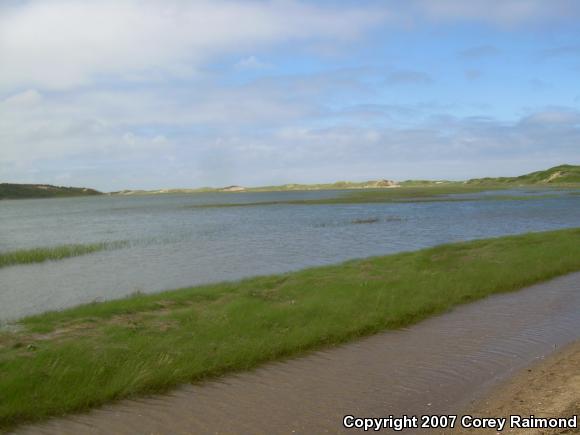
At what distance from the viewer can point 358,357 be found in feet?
39.4

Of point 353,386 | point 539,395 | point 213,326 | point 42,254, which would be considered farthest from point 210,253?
point 539,395

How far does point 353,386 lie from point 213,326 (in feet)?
15.5

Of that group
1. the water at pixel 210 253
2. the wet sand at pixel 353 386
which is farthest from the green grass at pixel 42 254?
the wet sand at pixel 353 386

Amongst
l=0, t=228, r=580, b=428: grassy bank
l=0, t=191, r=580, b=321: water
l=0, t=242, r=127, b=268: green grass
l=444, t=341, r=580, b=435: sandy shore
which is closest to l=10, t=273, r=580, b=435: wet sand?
l=444, t=341, r=580, b=435: sandy shore

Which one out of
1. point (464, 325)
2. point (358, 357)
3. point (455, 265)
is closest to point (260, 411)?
point (358, 357)

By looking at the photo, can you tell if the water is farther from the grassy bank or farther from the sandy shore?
the sandy shore

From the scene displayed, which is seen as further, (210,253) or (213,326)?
(210,253)

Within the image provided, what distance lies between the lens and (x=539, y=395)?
8.98m

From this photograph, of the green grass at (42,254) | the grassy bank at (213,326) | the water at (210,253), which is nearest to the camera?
the grassy bank at (213,326)

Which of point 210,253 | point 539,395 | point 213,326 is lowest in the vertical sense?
point 539,395

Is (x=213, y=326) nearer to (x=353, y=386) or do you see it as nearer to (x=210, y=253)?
(x=353, y=386)

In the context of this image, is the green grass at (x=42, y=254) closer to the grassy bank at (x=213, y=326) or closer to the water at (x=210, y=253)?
the water at (x=210, y=253)

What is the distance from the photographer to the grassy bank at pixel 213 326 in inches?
399

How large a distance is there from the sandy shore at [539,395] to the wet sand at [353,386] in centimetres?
34
